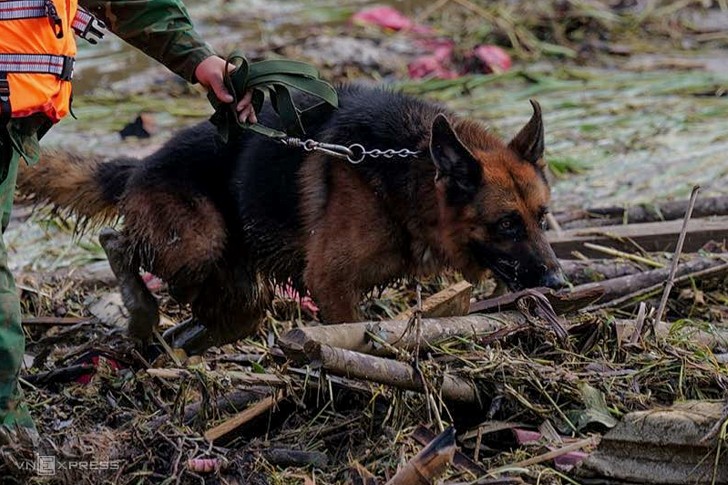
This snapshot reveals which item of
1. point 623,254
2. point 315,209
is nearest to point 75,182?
point 315,209

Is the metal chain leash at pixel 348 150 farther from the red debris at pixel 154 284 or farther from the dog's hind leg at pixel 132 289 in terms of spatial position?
the red debris at pixel 154 284

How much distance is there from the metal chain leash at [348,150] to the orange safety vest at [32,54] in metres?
1.25

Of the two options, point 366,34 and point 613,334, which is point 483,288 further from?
point 366,34

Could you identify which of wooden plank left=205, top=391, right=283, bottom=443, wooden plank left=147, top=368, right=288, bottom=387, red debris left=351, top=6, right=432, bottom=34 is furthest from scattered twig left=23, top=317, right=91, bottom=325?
red debris left=351, top=6, right=432, bottom=34

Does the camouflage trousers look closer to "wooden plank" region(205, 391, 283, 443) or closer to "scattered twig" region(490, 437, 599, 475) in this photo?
"wooden plank" region(205, 391, 283, 443)

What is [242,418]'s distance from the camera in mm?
4734

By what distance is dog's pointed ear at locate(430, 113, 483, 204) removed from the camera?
5.32 m

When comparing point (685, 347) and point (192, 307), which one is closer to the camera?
point (685, 347)

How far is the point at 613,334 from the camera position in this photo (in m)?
4.97

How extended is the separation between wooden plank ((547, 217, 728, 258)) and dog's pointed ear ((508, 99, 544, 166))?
1.25m

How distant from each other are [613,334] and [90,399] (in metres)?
2.22

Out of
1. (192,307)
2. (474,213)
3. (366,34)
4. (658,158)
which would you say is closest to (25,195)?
(192,307)

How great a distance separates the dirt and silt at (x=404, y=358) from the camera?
4445 mm

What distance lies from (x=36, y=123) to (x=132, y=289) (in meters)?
1.63
